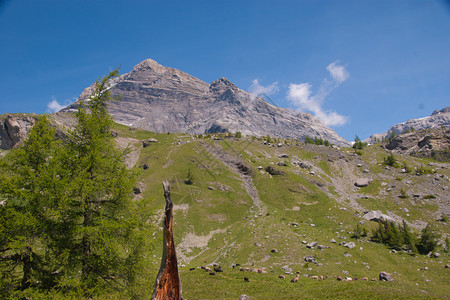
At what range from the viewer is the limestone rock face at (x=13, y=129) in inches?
5408

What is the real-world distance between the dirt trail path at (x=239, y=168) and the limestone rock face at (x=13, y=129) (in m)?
111

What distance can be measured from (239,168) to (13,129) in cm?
13964

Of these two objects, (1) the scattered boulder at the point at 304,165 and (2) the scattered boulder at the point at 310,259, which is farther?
(1) the scattered boulder at the point at 304,165

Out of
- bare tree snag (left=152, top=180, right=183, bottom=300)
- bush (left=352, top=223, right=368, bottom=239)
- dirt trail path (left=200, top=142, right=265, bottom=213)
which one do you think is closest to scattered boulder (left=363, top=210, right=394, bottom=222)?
bush (left=352, top=223, right=368, bottom=239)

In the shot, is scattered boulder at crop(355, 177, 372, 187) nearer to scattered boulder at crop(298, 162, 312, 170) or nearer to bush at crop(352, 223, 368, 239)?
scattered boulder at crop(298, 162, 312, 170)

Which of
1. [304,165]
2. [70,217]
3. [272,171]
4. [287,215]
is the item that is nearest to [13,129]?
[272,171]

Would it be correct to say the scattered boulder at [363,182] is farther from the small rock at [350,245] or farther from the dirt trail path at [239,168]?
the small rock at [350,245]

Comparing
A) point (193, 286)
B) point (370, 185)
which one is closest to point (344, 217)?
point (370, 185)

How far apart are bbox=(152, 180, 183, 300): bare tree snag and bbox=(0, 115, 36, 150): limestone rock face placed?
169201 millimetres

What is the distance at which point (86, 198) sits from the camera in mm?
14289

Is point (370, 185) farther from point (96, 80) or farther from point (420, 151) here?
point (96, 80)

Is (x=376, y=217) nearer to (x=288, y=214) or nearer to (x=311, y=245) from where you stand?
(x=288, y=214)

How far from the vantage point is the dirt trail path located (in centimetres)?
7441

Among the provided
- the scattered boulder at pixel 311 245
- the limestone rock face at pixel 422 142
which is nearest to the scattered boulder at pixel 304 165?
the scattered boulder at pixel 311 245
